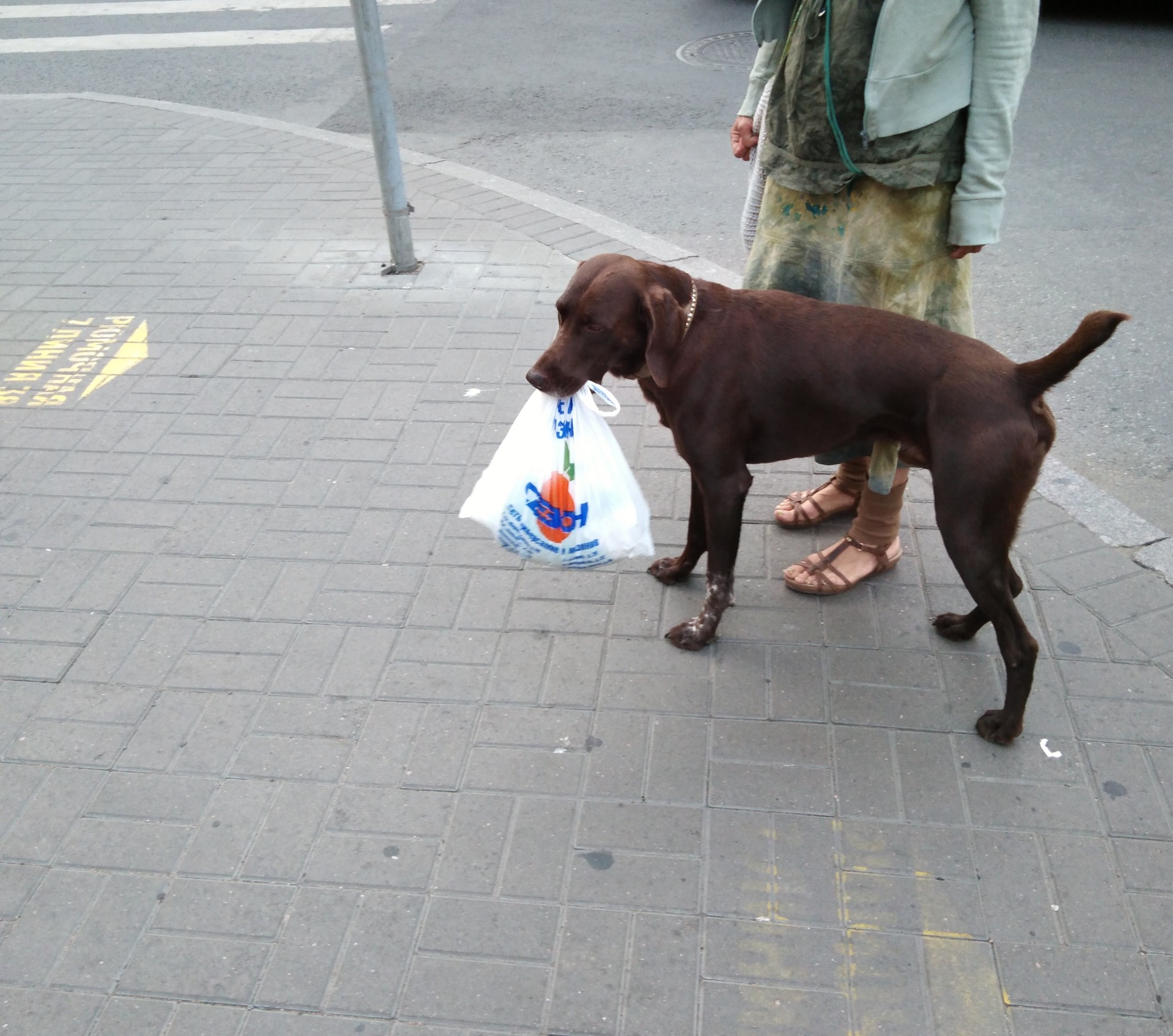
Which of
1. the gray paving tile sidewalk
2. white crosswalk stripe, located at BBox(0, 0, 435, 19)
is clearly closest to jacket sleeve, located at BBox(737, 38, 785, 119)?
the gray paving tile sidewalk

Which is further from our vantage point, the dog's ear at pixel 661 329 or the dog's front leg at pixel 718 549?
the dog's front leg at pixel 718 549

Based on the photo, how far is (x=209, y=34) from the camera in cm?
1133

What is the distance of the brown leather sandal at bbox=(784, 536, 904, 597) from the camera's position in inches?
143

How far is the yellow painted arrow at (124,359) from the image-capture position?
16.7 ft

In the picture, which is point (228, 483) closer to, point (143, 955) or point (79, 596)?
point (79, 596)

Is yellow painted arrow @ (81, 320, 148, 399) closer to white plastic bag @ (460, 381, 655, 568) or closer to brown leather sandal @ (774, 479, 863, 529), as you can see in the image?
white plastic bag @ (460, 381, 655, 568)

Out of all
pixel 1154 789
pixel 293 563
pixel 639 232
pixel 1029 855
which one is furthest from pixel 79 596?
pixel 639 232

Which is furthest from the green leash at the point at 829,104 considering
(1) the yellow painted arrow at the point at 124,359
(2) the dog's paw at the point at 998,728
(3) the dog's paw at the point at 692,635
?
(1) the yellow painted arrow at the point at 124,359

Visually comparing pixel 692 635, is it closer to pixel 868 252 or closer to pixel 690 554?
pixel 690 554

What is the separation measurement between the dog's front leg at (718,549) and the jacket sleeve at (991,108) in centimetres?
99

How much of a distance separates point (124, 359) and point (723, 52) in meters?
6.76

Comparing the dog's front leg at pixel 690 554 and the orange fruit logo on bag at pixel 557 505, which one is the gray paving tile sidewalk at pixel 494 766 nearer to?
the dog's front leg at pixel 690 554

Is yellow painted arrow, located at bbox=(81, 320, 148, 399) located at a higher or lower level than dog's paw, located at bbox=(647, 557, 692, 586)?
lower

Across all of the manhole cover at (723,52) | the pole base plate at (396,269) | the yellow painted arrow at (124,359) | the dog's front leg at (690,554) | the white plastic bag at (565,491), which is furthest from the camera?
the manhole cover at (723,52)
